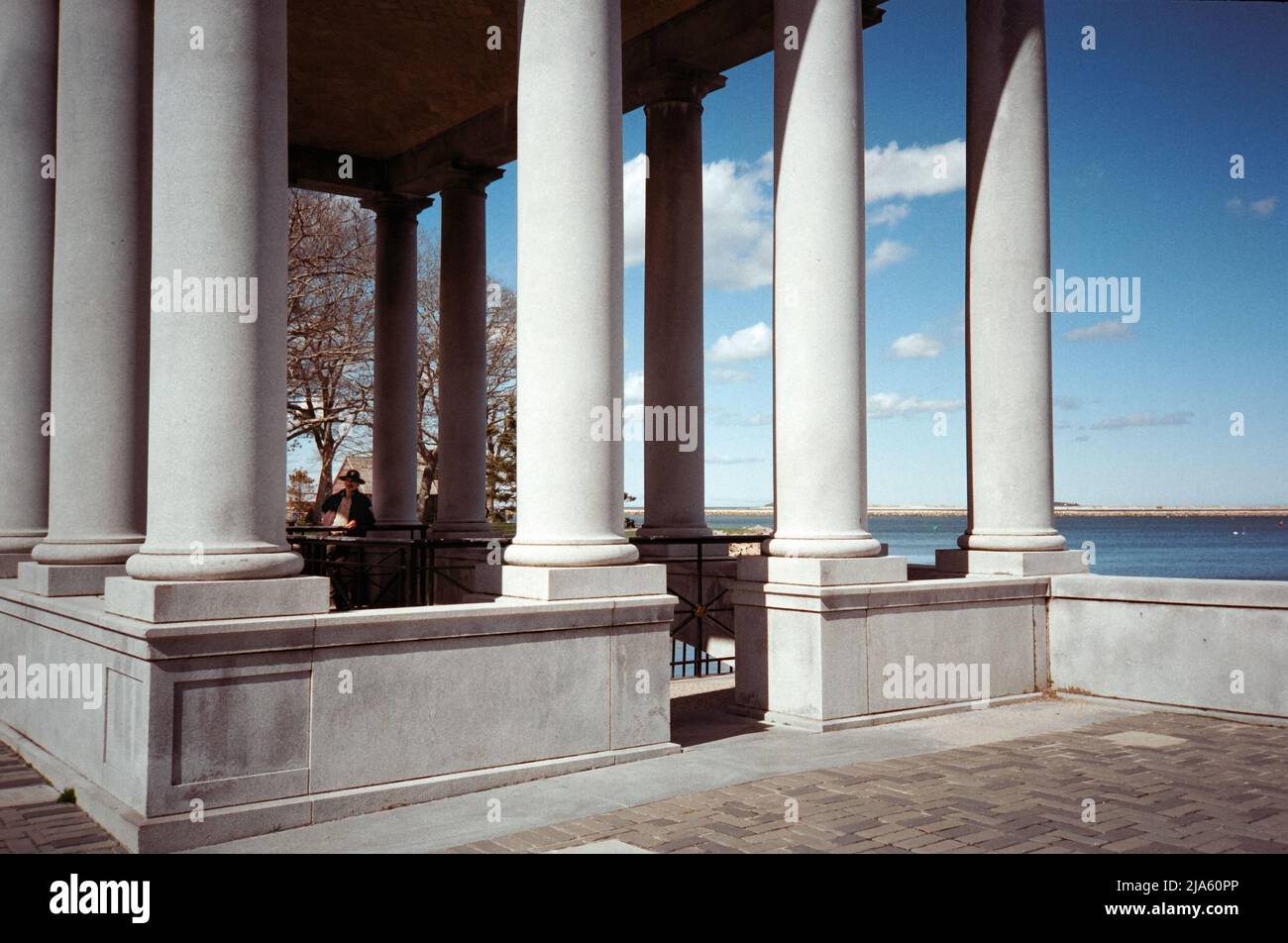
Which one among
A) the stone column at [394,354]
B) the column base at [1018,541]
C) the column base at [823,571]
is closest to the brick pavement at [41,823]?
the column base at [823,571]

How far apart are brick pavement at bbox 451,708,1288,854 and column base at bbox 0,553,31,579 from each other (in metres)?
15.1

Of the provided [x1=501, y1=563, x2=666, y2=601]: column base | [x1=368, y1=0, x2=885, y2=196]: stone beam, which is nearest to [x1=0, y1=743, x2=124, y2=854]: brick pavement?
[x1=501, y1=563, x2=666, y2=601]: column base

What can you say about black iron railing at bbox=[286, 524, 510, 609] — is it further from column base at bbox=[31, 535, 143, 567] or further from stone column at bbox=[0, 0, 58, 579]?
column base at bbox=[31, 535, 143, 567]

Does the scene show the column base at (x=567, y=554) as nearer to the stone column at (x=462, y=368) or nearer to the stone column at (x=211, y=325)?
the stone column at (x=211, y=325)

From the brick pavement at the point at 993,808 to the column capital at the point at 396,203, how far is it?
1274 inches

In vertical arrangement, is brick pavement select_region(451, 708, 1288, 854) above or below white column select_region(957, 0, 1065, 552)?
below

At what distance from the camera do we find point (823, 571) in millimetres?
22031

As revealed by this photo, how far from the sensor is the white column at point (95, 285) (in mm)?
20547

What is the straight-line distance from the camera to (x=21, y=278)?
943 inches

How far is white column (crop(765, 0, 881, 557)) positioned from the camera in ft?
75.0

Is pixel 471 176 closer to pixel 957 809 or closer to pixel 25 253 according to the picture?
pixel 25 253

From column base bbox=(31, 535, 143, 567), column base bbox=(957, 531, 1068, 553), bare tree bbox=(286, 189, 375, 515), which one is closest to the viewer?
column base bbox=(31, 535, 143, 567)
